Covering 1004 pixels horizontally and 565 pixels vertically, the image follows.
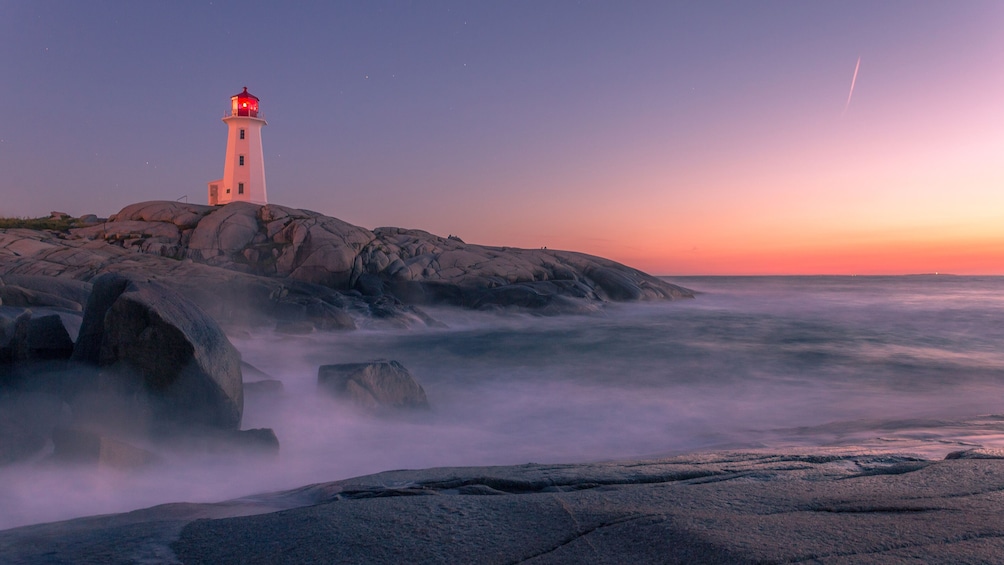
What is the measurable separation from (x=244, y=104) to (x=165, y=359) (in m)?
36.8

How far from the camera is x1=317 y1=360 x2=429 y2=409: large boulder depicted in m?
7.81

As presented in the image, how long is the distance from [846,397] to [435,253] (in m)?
20.2

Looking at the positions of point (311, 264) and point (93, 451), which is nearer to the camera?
point (93, 451)

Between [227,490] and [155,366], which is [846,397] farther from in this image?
[155,366]

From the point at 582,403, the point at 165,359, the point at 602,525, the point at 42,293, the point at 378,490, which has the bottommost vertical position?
the point at 582,403

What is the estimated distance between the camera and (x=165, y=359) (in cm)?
553

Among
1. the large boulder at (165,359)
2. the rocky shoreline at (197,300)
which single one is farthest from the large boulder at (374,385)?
the large boulder at (165,359)

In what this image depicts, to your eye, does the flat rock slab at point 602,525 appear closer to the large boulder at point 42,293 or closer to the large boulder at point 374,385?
the large boulder at point 374,385

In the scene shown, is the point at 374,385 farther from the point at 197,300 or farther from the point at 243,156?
the point at 243,156

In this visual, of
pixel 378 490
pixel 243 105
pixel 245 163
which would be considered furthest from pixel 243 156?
pixel 378 490

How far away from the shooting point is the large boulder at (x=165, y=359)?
550 cm

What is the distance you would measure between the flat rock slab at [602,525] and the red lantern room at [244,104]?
39027mm

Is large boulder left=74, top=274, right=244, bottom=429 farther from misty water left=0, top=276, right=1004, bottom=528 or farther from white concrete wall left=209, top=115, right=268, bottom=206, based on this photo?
white concrete wall left=209, top=115, right=268, bottom=206

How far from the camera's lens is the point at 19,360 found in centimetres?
633
